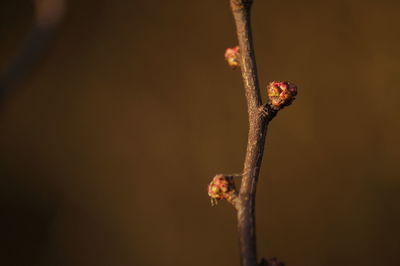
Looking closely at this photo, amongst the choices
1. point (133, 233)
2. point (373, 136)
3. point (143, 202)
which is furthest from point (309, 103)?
point (133, 233)

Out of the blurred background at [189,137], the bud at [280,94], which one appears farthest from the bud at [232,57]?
the blurred background at [189,137]

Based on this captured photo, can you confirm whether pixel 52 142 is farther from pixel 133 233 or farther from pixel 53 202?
pixel 133 233

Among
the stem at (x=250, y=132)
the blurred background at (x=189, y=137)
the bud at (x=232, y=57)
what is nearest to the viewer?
the stem at (x=250, y=132)

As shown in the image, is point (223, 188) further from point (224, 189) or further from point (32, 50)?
point (32, 50)

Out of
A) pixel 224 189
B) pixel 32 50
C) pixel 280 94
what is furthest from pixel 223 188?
pixel 32 50

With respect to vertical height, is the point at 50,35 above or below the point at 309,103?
below

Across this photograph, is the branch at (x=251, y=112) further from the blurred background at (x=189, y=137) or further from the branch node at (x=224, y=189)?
the blurred background at (x=189, y=137)

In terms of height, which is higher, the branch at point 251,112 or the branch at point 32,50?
the branch at point 32,50
